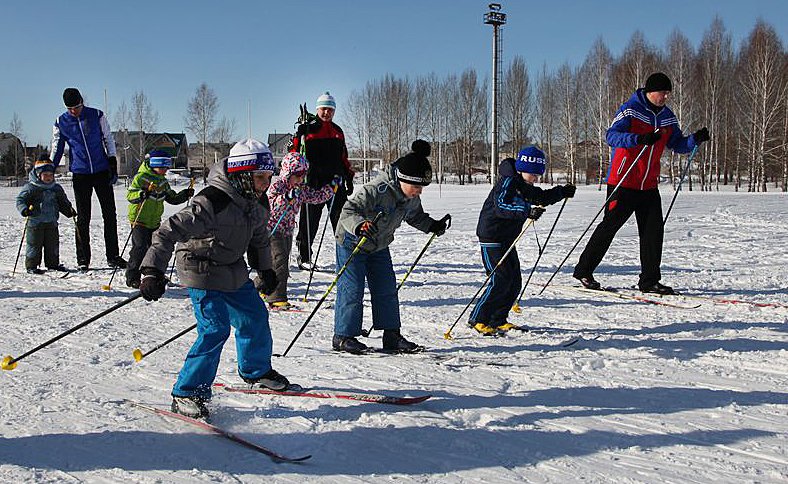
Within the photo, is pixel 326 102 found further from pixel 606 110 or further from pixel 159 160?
pixel 606 110

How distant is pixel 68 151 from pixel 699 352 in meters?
7.38

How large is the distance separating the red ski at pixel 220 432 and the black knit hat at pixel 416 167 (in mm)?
2003

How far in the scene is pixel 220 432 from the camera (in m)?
2.92

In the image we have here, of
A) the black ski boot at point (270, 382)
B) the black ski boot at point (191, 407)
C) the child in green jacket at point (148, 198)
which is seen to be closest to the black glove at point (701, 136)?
the black ski boot at point (270, 382)

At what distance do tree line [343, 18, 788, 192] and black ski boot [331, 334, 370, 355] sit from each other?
34.1 metres

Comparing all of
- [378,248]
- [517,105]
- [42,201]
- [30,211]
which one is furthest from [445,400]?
[517,105]

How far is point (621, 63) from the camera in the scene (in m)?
41.8

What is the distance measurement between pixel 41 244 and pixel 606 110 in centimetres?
3784

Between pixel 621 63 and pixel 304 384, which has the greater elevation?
pixel 621 63

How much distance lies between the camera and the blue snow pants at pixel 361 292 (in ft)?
14.6

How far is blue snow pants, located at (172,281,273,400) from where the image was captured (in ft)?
10.4

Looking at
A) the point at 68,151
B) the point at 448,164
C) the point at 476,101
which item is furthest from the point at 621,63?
the point at 68,151

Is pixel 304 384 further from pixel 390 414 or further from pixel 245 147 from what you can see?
pixel 245 147

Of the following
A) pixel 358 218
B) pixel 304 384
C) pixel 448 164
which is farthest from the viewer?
pixel 448 164
